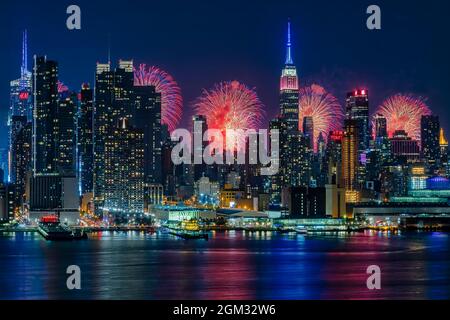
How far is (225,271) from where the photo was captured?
1756 inches

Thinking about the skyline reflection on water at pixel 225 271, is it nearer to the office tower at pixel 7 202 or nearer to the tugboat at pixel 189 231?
the tugboat at pixel 189 231

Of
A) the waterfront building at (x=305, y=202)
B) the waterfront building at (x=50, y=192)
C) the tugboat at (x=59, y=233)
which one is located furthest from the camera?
the waterfront building at (x=50, y=192)

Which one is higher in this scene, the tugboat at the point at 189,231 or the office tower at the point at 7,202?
the office tower at the point at 7,202

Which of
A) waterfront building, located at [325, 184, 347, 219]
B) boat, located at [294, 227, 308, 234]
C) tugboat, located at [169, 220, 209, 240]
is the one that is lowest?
boat, located at [294, 227, 308, 234]

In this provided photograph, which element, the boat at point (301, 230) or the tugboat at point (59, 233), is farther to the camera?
the boat at point (301, 230)

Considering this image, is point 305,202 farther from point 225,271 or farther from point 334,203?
point 225,271

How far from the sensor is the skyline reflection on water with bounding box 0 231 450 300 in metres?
35.9

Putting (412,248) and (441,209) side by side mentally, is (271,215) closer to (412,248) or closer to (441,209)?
(441,209)

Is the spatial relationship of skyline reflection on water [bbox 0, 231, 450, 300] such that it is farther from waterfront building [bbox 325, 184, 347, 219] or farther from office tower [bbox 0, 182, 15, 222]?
waterfront building [bbox 325, 184, 347, 219]

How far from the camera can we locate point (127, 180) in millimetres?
112188

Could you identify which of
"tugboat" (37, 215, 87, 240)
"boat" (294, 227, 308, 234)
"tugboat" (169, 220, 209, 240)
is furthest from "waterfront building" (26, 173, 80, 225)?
"boat" (294, 227, 308, 234)

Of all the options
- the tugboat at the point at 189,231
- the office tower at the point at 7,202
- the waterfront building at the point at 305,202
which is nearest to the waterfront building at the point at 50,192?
the office tower at the point at 7,202

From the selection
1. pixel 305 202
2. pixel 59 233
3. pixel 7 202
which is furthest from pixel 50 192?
pixel 59 233

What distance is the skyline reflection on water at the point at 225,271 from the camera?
3591 cm
